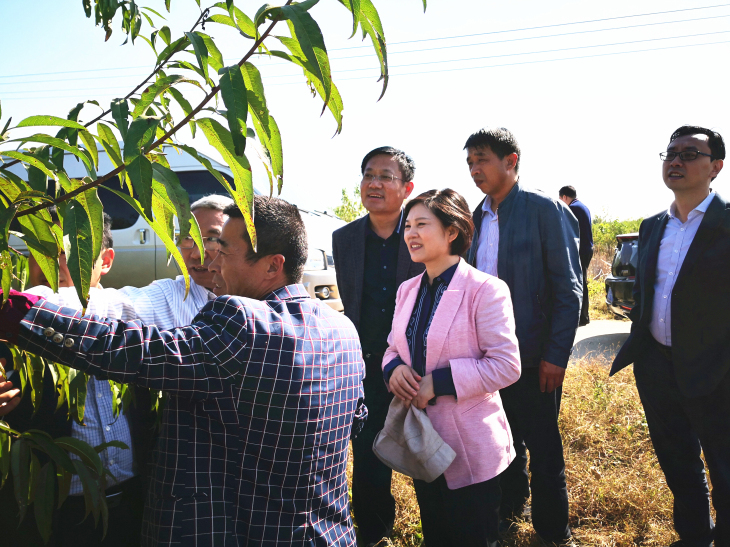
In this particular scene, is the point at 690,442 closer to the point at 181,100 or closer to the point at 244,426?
the point at 244,426

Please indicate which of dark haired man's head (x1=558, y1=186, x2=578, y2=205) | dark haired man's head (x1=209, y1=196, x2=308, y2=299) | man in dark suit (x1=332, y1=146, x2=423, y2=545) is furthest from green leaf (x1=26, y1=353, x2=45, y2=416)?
dark haired man's head (x1=558, y1=186, x2=578, y2=205)

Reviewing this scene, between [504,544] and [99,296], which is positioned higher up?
[99,296]

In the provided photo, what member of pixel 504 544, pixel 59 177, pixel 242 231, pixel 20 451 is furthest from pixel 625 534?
pixel 59 177

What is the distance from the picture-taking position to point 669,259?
2547 mm

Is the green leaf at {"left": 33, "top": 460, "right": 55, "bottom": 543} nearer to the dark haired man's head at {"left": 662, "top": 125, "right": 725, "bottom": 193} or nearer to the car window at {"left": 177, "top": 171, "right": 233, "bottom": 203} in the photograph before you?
the dark haired man's head at {"left": 662, "top": 125, "right": 725, "bottom": 193}

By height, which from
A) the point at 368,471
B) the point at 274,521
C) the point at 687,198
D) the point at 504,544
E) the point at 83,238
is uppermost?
the point at 687,198

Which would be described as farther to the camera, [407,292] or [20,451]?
[407,292]

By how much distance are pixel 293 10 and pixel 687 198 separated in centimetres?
239

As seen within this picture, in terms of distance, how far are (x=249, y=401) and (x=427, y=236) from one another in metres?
1.16

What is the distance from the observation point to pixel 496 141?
269 cm

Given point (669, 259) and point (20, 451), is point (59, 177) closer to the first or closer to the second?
point (20, 451)

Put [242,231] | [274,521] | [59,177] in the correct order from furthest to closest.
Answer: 1. [242,231]
2. [274,521]
3. [59,177]

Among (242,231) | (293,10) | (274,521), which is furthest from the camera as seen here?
(242,231)

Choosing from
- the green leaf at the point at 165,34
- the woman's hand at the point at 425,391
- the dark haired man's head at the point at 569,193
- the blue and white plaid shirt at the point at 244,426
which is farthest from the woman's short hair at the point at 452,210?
the dark haired man's head at the point at 569,193
